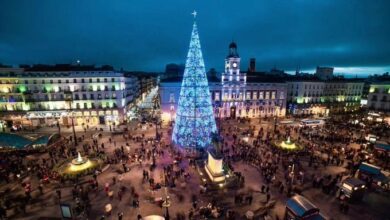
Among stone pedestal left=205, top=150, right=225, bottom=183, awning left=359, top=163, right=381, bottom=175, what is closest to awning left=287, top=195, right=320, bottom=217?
stone pedestal left=205, top=150, right=225, bottom=183

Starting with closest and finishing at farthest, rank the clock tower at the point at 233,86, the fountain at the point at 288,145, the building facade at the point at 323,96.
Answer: the fountain at the point at 288,145
the clock tower at the point at 233,86
the building facade at the point at 323,96

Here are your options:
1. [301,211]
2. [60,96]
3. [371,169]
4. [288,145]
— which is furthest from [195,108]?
[60,96]

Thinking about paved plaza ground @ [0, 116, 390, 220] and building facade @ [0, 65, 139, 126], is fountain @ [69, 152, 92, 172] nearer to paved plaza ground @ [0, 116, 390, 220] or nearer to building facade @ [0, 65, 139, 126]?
paved plaza ground @ [0, 116, 390, 220]

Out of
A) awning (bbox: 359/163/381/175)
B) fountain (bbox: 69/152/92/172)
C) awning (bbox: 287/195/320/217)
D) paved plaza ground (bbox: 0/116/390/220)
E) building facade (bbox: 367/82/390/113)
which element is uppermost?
building facade (bbox: 367/82/390/113)

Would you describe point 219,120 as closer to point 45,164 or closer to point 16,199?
point 45,164

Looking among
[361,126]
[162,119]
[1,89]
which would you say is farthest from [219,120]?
[1,89]

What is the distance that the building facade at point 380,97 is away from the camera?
44.7 meters

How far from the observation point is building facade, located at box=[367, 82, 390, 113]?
44688mm

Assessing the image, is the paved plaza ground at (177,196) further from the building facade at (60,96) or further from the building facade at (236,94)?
the building facade at (236,94)

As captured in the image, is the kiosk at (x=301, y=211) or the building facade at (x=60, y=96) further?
the building facade at (x=60, y=96)

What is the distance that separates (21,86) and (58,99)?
7134 millimetres

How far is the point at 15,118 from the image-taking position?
128ft

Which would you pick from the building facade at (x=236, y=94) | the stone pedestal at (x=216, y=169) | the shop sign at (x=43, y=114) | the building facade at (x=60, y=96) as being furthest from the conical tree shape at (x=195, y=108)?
the shop sign at (x=43, y=114)

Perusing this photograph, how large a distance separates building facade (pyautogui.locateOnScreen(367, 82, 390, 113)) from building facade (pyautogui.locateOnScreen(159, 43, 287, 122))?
802 inches
